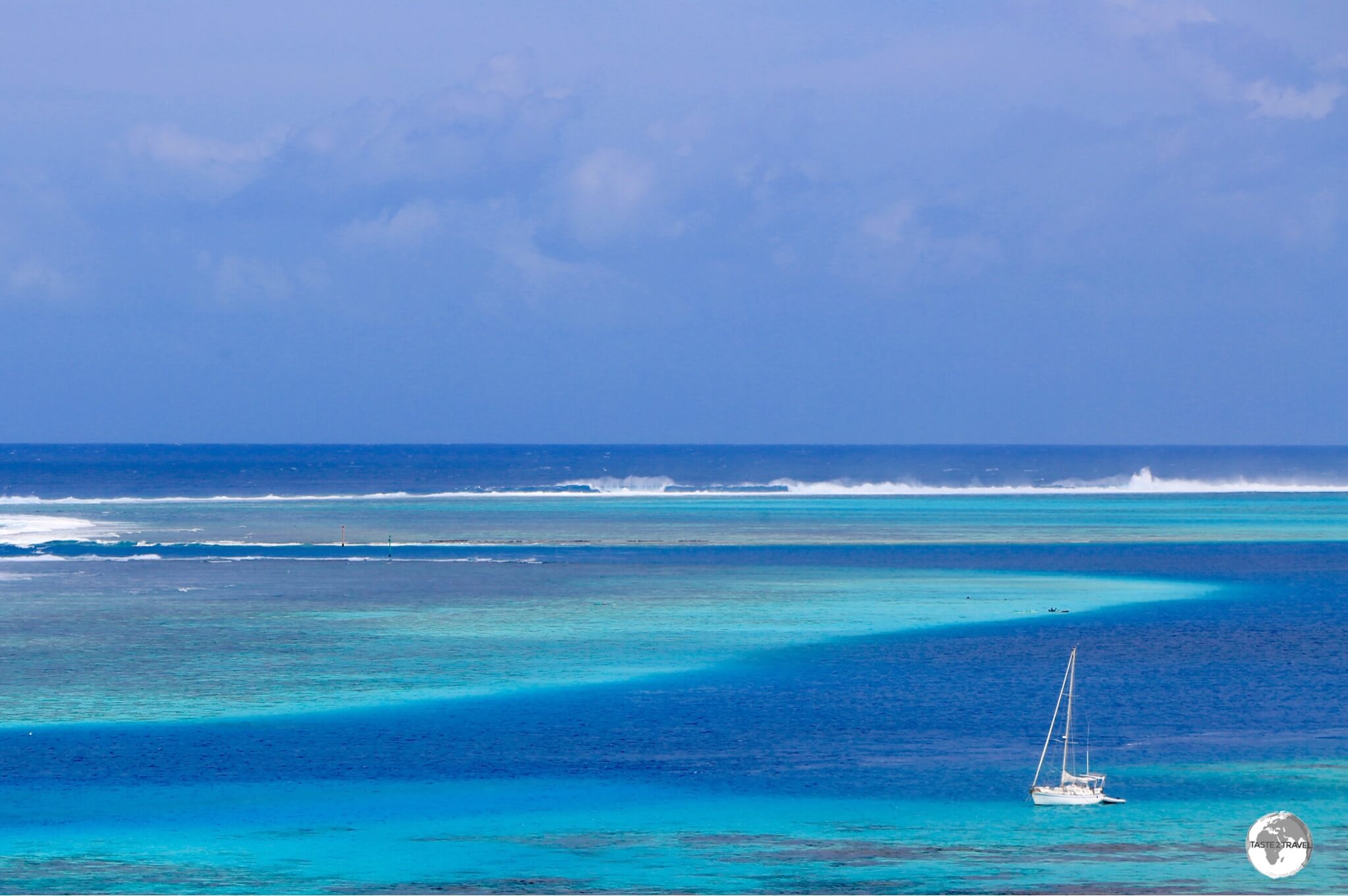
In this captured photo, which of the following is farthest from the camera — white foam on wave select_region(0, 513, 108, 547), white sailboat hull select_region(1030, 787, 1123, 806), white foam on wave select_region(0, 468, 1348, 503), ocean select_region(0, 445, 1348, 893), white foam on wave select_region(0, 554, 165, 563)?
white foam on wave select_region(0, 468, 1348, 503)

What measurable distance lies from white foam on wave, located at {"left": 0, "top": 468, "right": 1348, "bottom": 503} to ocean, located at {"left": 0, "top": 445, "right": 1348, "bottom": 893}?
1888 inches

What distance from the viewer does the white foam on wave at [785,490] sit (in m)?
104

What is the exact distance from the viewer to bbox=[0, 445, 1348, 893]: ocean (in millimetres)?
16766

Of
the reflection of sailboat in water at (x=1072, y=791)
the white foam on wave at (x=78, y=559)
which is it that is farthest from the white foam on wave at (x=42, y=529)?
the reflection of sailboat in water at (x=1072, y=791)

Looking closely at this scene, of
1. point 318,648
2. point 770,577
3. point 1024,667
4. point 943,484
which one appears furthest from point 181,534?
point 943,484

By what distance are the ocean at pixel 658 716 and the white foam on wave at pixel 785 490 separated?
48.0 m

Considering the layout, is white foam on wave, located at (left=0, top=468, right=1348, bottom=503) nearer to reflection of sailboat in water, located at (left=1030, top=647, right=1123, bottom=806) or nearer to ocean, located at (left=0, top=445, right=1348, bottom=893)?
ocean, located at (left=0, top=445, right=1348, bottom=893)

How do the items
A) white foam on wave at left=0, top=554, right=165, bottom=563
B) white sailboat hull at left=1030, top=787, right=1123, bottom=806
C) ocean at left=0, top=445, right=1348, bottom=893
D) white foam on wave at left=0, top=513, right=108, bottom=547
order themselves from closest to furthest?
ocean at left=0, top=445, right=1348, bottom=893, white sailboat hull at left=1030, top=787, right=1123, bottom=806, white foam on wave at left=0, top=554, right=165, bottom=563, white foam on wave at left=0, top=513, right=108, bottom=547

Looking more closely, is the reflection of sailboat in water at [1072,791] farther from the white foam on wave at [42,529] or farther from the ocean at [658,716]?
the white foam on wave at [42,529]

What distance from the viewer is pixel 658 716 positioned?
80.0 ft

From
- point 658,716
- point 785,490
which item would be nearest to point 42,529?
point 658,716

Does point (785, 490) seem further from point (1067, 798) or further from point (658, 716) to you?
point (1067, 798)

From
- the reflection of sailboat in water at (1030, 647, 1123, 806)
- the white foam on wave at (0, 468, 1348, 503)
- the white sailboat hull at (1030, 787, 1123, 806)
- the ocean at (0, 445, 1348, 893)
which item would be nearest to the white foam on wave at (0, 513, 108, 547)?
the ocean at (0, 445, 1348, 893)

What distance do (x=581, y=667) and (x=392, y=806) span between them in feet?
34.3
